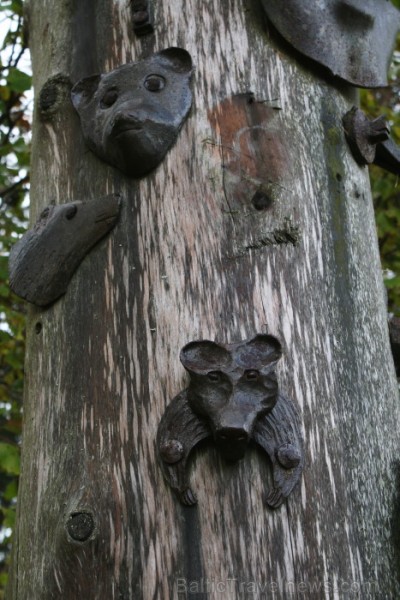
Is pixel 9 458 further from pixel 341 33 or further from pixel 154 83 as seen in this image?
pixel 341 33

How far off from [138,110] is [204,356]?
0.65m

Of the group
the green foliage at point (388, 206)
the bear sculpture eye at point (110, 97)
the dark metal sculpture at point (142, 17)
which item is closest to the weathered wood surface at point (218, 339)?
the dark metal sculpture at point (142, 17)

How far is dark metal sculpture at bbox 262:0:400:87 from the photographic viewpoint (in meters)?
2.38

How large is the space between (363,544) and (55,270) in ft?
3.21

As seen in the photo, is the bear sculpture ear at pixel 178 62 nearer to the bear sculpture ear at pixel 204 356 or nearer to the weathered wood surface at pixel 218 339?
the weathered wood surface at pixel 218 339

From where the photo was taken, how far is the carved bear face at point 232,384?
74.0 inches

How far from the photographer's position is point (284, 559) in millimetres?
1859

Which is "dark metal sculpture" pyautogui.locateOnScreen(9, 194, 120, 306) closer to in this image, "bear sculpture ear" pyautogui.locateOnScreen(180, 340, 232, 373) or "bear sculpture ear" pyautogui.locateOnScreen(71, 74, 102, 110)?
"bear sculpture ear" pyautogui.locateOnScreen(71, 74, 102, 110)

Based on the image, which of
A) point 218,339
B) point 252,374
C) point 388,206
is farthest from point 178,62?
point 388,206

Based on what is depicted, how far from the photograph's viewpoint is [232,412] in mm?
1888

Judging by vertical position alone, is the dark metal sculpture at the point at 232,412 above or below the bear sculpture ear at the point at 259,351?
below

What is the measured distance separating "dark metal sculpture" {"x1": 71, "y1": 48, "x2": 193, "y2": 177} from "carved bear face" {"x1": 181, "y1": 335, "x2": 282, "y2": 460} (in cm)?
53

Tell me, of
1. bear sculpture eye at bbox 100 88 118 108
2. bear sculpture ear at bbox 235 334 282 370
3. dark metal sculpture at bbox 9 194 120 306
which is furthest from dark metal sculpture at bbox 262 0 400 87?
bear sculpture ear at bbox 235 334 282 370

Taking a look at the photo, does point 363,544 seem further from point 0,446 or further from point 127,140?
point 0,446
